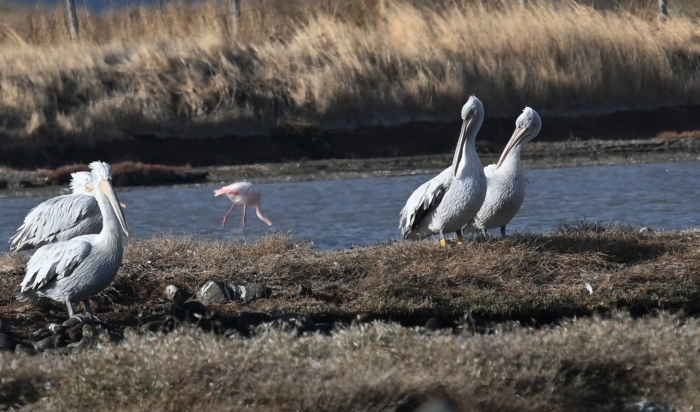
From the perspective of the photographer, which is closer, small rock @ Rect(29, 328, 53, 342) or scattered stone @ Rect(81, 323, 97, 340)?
scattered stone @ Rect(81, 323, 97, 340)

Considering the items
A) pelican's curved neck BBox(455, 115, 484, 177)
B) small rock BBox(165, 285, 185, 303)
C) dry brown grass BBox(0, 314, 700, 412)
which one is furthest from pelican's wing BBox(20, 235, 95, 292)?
pelican's curved neck BBox(455, 115, 484, 177)

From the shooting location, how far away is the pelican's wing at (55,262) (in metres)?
7.15

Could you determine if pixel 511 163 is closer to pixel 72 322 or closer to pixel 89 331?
pixel 72 322

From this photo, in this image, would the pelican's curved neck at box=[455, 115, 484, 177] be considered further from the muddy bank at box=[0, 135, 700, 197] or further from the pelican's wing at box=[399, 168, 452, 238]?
the muddy bank at box=[0, 135, 700, 197]

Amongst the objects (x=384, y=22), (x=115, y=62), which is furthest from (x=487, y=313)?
(x=384, y=22)

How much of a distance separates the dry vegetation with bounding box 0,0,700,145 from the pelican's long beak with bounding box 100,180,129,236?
38.9ft

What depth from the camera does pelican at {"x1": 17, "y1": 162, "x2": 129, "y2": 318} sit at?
279 inches

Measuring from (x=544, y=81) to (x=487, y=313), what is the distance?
15794 millimetres

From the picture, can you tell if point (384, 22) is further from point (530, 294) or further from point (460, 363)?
point (460, 363)

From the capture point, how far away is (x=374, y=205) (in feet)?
51.4

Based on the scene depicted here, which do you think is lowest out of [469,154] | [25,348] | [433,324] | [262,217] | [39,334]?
[262,217]

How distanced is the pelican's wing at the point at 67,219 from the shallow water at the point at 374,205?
10.5 ft

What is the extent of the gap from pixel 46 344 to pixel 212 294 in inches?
51.2

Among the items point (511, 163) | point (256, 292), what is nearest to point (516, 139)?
point (511, 163)
